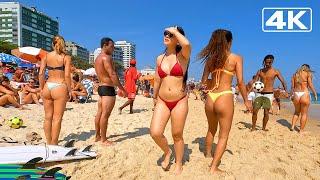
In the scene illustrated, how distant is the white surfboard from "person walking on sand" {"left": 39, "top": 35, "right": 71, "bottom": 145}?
654 mm

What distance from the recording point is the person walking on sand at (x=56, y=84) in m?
5.51

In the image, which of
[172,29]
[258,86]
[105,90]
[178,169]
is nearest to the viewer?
[172,29]

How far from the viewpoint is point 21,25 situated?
122 metres

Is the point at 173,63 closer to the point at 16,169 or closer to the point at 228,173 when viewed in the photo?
the point at 228,173

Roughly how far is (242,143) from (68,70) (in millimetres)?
3328

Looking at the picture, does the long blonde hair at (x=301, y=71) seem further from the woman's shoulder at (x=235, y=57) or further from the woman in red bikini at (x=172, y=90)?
the woman in red bikini at (x=172, y=90)

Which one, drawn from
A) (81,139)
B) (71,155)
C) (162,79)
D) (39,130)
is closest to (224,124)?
(162,79)

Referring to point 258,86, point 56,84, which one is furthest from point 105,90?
point 258,86

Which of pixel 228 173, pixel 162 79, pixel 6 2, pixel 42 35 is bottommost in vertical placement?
pixel 228 173

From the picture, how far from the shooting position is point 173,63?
4230 millimetres

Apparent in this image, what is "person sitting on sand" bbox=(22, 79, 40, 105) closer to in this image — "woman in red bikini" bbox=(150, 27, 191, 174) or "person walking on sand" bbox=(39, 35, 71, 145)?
"person walking on sand" bbox=(39, 35, 71, 145)

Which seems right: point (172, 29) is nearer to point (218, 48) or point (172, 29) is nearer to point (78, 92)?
point (218, 48)

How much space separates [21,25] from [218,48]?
422ft

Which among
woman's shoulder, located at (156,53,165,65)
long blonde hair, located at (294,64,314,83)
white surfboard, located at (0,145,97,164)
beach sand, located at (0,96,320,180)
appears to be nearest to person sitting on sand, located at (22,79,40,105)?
beach sand, located at (0,96,320,180)
